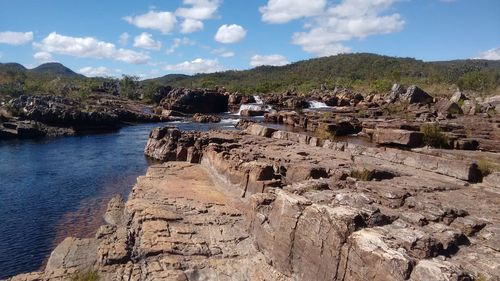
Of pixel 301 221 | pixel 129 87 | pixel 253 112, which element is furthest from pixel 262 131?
pixel 129 87

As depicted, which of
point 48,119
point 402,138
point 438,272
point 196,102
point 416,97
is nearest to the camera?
point 438,272

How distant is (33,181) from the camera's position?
3175 centimetres

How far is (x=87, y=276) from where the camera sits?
14.1m

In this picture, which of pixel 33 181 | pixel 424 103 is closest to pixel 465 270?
pixel 33 181

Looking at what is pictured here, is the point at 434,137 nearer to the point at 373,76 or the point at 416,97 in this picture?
the point at 416,97

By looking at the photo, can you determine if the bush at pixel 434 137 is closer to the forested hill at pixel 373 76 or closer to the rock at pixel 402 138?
the rock at pixel 402 138

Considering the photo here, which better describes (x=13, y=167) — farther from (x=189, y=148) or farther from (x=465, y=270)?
(x=465, y=270)

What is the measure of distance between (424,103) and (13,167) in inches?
2300

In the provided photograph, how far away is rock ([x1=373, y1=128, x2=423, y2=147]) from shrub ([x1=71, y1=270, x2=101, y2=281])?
25.0 m

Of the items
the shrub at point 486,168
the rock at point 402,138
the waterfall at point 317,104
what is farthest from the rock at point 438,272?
the waterfall at point 317,104

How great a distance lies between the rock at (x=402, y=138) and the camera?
31.5m

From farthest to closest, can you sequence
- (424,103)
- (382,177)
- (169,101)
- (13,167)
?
(169,101), (424,103), (13,167), (382,177)

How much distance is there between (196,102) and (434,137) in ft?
199

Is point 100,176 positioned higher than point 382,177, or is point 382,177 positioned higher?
point 382,177
